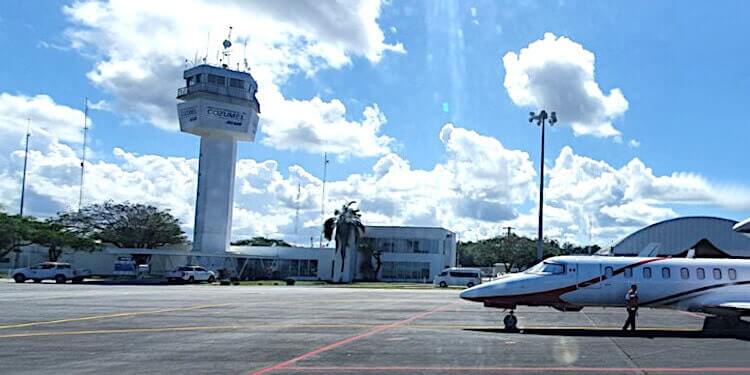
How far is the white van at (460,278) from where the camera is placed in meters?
62.8

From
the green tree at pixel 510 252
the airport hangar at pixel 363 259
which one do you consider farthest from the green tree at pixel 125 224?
the green tree at pixel 510 252

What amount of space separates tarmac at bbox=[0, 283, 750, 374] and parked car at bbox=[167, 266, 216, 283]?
35647 millimetres

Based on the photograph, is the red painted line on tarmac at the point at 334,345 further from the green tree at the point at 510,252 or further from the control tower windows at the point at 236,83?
the green tree at the point at 510,252

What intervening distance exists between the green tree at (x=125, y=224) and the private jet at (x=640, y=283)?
6979 cm

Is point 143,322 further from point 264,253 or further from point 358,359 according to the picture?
A: point 264,253

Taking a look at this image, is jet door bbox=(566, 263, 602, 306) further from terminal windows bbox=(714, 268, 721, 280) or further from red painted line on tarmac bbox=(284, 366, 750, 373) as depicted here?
red painted line on tarmac bbox=(284, 366, 750, 373)

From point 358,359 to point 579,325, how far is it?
10645mm

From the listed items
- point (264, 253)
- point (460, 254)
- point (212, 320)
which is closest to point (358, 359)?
point (212, 320)

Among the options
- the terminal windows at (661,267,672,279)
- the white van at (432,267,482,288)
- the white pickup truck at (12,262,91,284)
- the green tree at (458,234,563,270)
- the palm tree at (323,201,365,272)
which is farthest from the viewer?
the green tree at (458,234,563,270)

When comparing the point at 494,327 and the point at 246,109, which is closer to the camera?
the point at 494,327

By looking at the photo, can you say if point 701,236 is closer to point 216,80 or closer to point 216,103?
A: point 216,103

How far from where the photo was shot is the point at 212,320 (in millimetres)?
23156

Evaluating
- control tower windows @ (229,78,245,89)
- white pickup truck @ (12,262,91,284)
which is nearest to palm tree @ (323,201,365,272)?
control tower windows @ (229,78,245,89)

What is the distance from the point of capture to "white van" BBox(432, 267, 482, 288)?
62.8m
